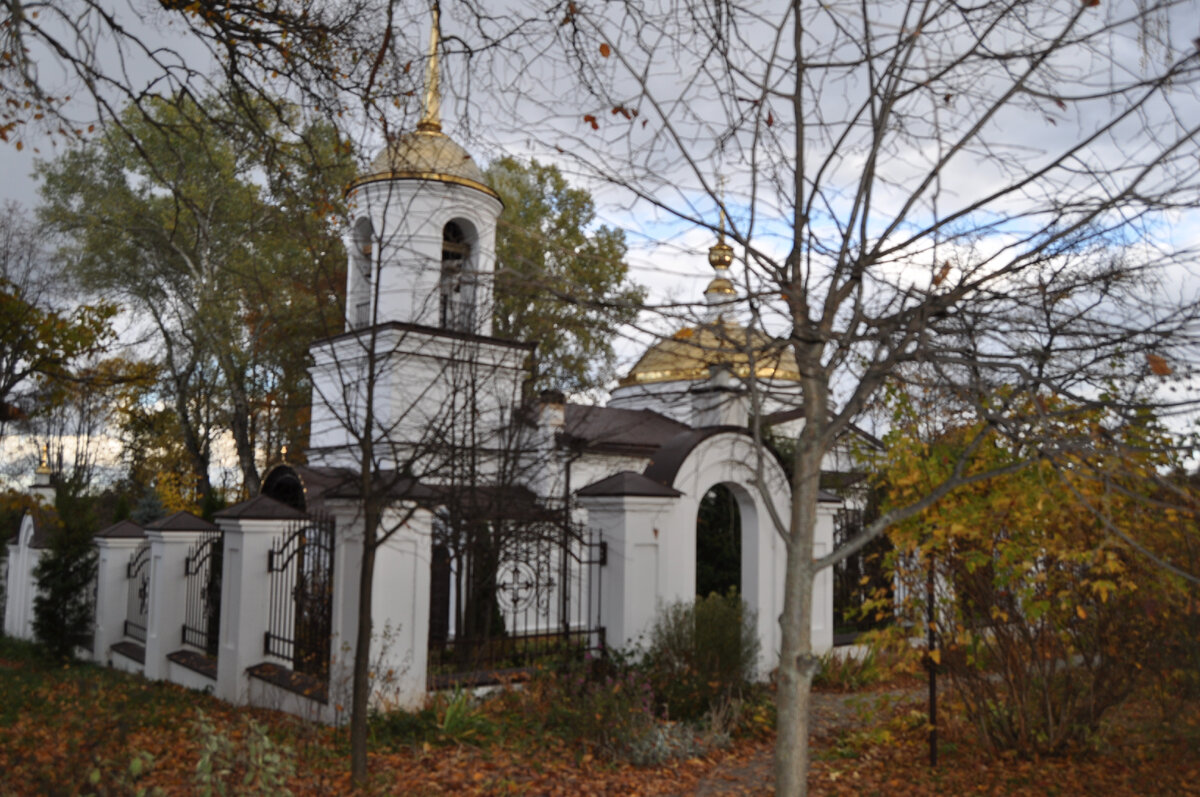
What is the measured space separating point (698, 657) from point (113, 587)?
919cm

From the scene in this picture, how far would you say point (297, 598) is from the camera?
9539 millimetres

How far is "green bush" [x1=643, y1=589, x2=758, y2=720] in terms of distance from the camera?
8.47 metres

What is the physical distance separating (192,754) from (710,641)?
4.57 m

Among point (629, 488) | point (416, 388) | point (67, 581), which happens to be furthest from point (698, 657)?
point (67, 581)

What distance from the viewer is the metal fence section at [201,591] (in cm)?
1152

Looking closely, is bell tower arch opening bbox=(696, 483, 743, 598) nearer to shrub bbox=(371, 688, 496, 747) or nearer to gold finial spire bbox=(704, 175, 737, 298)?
shrub bbox=(371, 688, 496, 747)

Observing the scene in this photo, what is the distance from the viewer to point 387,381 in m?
14.5

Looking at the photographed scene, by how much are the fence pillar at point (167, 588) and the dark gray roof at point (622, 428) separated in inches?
229

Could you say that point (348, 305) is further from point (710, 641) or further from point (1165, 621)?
point (1165, 621)

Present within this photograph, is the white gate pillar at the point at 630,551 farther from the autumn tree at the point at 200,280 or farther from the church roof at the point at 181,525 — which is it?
the autumn tree at the point at 200,280

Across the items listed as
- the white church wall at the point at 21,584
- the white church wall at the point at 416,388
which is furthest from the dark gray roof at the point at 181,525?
the white church wall at the point at 21,584

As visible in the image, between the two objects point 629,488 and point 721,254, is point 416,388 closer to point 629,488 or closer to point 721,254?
point 629,488

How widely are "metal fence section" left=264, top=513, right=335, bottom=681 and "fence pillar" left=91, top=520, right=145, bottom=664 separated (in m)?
4.77

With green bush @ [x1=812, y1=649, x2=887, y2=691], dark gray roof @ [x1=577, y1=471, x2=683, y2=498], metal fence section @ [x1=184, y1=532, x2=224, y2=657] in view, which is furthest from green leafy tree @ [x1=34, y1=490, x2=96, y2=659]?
green bush @ [x1=812, y1=649, x2=887, y2=691]
